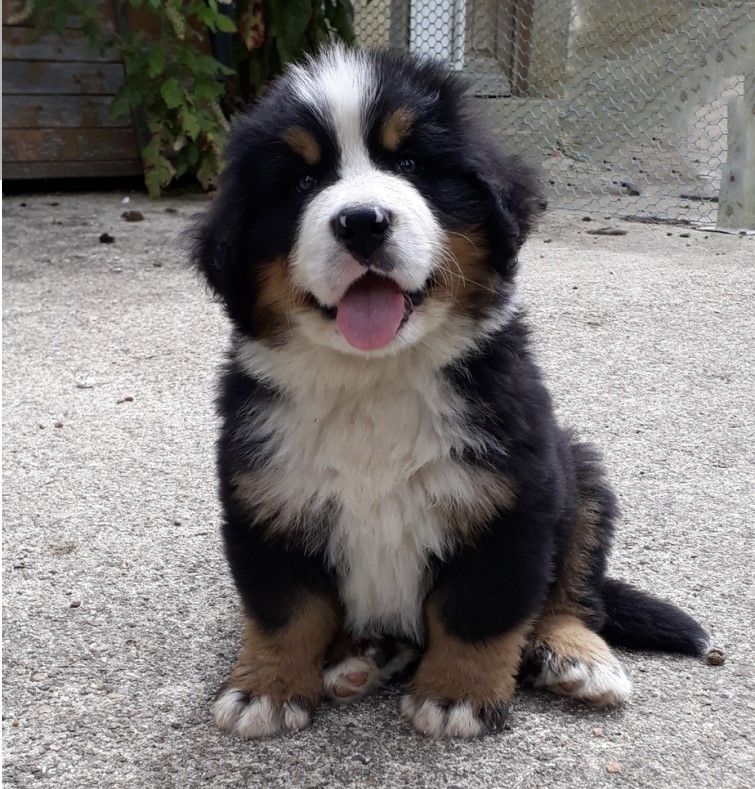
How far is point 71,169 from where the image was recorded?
336 inches

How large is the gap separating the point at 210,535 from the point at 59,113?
21.1 feet

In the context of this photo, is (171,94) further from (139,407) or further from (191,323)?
(139,407)

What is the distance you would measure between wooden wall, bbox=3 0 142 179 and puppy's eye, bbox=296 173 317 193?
6.86 metres

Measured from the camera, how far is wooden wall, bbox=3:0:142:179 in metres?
8.11

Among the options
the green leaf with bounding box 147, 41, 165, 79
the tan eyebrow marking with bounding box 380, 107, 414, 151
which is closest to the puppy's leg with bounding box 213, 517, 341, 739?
the tan eyebrow marking with bounding box 380, 107, 414, 151

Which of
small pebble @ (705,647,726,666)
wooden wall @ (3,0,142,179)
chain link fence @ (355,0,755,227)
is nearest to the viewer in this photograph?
small pebble @ (705,647,726,666)

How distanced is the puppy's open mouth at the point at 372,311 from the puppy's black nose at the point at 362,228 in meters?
0.08

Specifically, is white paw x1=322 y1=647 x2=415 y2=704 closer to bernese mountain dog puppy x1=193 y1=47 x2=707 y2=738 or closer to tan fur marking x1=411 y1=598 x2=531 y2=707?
bernese mountain dog puppy x1=193 y1=47 x2=707 y2=738

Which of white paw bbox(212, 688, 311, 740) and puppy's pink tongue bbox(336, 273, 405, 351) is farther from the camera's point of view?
white paw bbox(212, 688, 311, 740)

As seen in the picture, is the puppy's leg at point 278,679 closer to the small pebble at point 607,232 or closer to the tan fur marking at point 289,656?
the tan fur marking at point 289,656

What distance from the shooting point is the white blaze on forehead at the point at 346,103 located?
204cm

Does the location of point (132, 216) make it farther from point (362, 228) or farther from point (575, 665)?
point (575, 665)

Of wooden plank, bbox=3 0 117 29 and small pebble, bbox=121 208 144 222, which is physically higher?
wooden plank, bbox=3 0 117 29

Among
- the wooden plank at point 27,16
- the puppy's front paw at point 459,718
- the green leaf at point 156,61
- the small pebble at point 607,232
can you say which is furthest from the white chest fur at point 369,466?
the wooden plank at point 27,16
